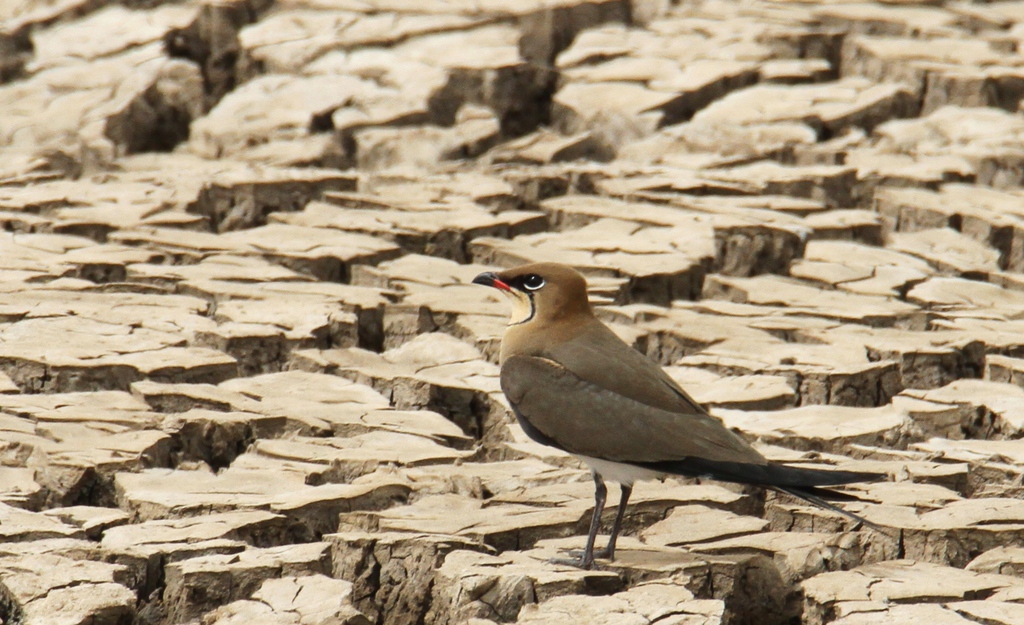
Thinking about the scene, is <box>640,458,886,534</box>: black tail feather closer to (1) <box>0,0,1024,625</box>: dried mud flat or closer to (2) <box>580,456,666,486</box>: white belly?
(2) <box>580,456,666,486</box>: white belly

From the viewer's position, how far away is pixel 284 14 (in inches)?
384

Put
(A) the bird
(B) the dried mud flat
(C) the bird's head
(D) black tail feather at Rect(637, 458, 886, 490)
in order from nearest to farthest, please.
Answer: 1. (D) black tail feather at Rect(637, 458, 886, 490)
2. (A) the bird
3. (B) the dried mud flat
4. (C) the bird's head

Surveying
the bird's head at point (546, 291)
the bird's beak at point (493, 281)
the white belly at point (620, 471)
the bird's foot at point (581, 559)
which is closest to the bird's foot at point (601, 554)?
the bird's foot at point (581, 559)

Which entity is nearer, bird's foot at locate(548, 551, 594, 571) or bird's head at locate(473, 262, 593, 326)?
bird's foot at locate(548, 551, 594, 571)

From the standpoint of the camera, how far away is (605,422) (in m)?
3.89

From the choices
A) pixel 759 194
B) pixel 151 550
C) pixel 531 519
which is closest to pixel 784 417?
pixel 531 519

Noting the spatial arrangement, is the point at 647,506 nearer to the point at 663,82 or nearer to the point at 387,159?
the point at 387,159

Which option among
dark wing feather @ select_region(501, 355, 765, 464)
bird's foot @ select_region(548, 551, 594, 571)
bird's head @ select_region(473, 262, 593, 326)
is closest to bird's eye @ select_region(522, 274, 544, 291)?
bird's head @ select_region(473, 262, 593, 326)

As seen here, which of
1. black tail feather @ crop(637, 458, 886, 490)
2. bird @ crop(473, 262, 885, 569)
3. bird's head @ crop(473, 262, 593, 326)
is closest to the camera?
black tail feather @ crop(637, 458, 886, 490)

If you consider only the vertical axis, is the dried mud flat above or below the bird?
below

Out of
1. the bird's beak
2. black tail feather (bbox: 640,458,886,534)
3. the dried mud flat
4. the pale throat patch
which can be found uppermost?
the bird's beak

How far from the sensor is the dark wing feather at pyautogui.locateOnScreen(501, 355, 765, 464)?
12.4 ft

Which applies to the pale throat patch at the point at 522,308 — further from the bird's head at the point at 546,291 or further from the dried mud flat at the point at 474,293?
the dried mud flat at the point at 474,293

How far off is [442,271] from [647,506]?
7.67 feet
